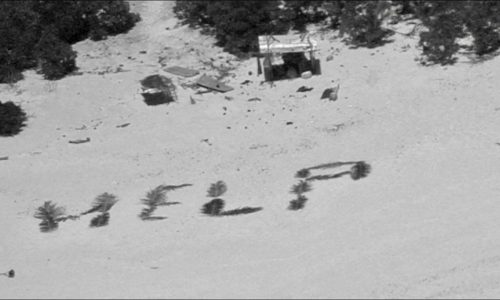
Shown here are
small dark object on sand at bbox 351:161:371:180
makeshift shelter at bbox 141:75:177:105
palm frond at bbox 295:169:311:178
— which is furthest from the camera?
makeshift shelter at bbox 141:75:177:105

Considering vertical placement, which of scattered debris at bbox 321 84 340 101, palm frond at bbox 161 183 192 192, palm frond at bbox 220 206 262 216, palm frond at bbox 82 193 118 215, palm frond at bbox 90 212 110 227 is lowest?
palm frond at bbox 161 183 192 192

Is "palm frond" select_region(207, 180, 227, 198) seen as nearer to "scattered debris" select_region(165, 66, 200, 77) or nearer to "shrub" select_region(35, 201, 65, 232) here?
"shrub" select_region(35, 201, 65, 232)

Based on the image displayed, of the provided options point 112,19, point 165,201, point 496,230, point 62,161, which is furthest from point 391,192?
point 112,19

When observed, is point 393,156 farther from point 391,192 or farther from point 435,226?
point 435,226

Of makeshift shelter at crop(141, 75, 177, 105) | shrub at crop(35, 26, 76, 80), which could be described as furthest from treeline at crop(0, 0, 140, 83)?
makeshift shelter at crop(141, 75, 177, 105)

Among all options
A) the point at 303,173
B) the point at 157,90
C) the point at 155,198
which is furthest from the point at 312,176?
the point at 157,90

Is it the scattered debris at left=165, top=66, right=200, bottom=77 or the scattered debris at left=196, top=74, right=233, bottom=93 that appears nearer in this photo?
the scattered debris at left=196, top=74, right=233, bottom=93

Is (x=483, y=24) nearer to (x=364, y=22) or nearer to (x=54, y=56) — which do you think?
(x=364, y=22)
